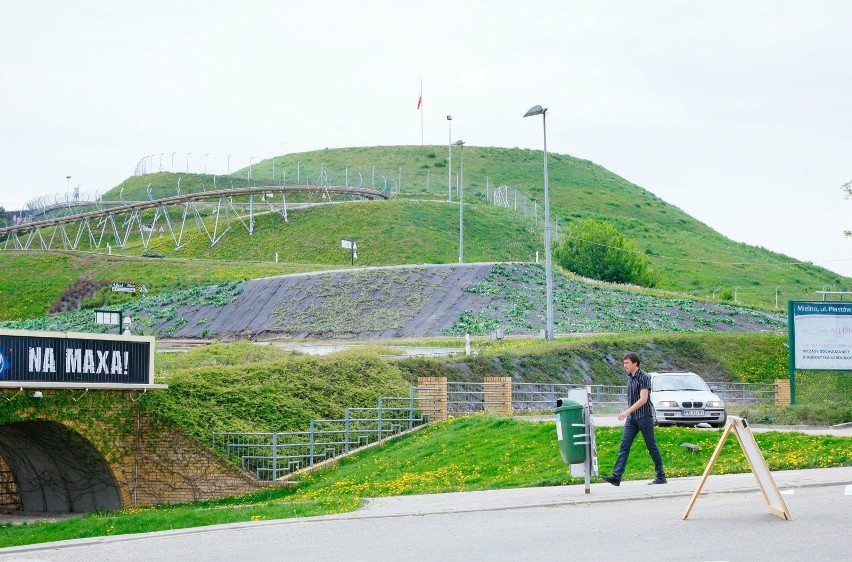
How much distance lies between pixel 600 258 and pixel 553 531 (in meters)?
80.2

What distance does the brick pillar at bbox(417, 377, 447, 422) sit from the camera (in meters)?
30.2

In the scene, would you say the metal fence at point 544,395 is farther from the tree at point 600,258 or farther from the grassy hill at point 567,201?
the grassy hill at point 567,201

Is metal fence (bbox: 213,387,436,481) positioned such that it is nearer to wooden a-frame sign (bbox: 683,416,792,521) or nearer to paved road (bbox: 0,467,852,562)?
paved road (bbox: 0,467,852,562)

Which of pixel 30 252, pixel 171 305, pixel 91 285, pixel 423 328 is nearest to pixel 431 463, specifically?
pixel 423 328

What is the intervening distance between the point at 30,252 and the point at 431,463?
82.6 meters

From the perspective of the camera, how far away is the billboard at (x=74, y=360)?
80.0 ft

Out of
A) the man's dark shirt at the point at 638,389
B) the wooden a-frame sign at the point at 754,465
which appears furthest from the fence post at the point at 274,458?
the wooden a-frame sign at the point at 754,465

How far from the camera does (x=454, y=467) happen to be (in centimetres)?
2219

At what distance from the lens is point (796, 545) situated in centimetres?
1069

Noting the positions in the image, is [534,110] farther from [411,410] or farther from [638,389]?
[638,389]

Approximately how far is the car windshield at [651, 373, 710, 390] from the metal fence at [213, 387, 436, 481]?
6.29 m

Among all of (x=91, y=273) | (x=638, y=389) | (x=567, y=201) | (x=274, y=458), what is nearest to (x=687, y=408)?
(x=274, y=458)

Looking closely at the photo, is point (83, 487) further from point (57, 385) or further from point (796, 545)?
point (796, 545)

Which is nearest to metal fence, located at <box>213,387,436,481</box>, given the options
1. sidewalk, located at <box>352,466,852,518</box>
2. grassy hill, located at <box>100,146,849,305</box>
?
sidewalk, located at <box>352,466,852,518</box>
